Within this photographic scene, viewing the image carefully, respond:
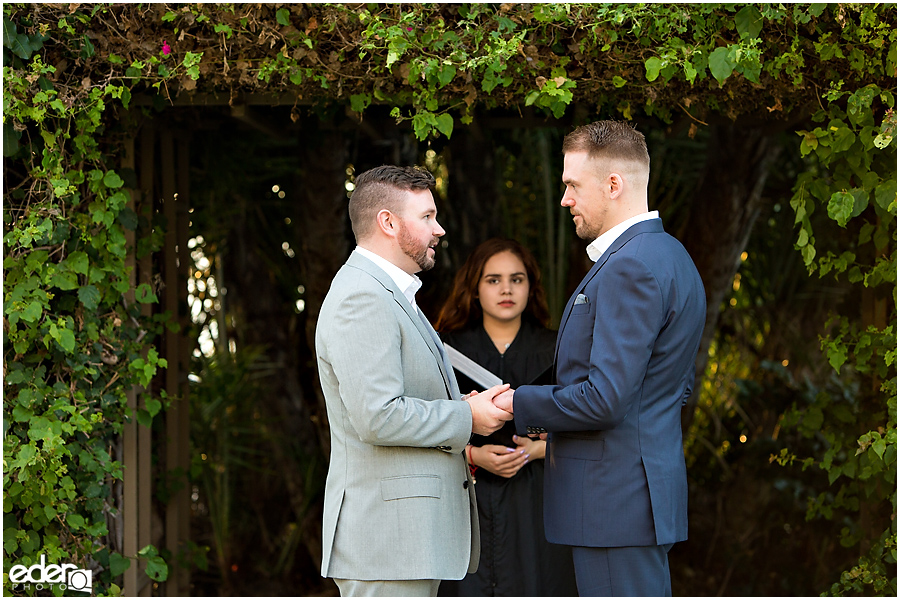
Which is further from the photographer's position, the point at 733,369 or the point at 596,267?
the point at 733,369

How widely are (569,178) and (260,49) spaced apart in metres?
1.24

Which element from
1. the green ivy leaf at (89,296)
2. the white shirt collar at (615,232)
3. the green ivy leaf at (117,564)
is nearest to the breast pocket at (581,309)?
the white shirt collar at (615,232)

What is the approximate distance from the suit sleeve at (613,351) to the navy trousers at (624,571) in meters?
0.37

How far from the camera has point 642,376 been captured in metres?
2.19

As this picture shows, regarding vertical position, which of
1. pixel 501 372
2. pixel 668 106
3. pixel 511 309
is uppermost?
pixel 668 106

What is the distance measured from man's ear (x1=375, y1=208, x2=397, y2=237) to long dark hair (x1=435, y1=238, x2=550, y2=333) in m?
1.06

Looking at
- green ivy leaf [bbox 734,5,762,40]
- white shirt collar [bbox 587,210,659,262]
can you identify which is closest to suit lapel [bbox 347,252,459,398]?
white shirt collar [bbox 587,210,659,262]

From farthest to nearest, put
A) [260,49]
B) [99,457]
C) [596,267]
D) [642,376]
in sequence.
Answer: [99,457] → [260,49] → [596,267] → [642,376]

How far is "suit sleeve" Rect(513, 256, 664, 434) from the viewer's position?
216 cm

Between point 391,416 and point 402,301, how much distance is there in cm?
37

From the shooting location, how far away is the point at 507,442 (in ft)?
10.5

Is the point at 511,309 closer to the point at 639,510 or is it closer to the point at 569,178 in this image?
the point at 569,178

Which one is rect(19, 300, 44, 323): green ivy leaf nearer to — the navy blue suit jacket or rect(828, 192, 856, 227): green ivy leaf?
the navy blue suit jacket

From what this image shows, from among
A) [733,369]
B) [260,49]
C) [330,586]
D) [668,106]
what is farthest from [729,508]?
[260,49]
